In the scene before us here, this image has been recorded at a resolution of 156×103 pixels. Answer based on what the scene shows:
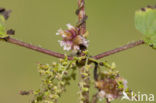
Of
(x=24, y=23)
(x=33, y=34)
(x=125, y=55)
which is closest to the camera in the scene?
(x=125, y=55)

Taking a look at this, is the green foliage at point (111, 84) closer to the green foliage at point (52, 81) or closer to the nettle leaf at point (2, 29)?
the green foliage at point (52, 81)

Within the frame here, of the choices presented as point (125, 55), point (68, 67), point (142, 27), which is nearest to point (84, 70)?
point (68, 67)

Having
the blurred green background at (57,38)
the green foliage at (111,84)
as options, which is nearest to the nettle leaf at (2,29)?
the green foliage at (111,84)

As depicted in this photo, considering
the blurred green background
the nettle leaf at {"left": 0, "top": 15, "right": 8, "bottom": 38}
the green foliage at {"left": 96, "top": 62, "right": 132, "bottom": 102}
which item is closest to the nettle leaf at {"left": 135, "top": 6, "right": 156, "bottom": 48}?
the green foliage at {"left": 96, "top": 62, "right": 132, "bottom": 102}

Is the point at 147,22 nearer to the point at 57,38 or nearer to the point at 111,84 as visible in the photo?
the point at 111,84

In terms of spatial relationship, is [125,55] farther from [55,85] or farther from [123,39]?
[55,85]

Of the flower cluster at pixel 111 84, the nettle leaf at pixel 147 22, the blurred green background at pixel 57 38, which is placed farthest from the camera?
the blurred green background at pixel 57 38

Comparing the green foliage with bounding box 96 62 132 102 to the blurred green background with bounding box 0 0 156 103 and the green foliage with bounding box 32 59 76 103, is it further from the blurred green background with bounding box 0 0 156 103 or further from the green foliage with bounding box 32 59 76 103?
the blurred green background with bounding box 0 0 156 103
